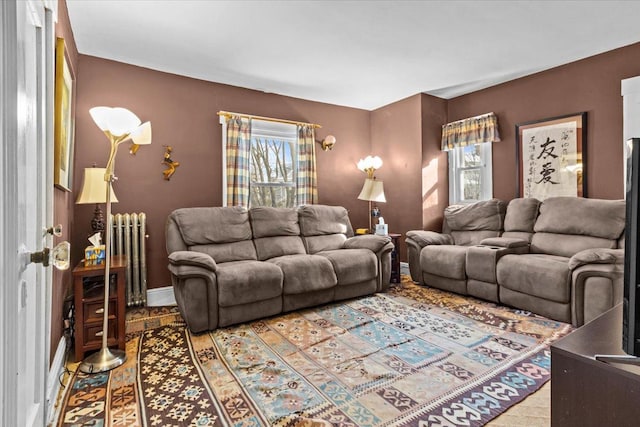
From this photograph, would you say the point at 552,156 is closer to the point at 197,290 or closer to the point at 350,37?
the point at 350,37

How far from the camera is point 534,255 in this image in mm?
3287

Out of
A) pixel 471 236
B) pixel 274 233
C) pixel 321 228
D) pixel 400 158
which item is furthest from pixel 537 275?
pixel 274 233

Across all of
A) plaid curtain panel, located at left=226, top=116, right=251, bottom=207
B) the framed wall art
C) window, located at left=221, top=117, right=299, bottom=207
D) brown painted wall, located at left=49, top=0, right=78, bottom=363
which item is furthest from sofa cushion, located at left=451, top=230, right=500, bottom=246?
brown painted wall, located at left=49, top=0, right=78, bottom=363

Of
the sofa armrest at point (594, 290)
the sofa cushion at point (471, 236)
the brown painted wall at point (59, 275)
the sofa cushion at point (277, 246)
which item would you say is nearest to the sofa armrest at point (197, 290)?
the brown painted wall at point (59, 275)

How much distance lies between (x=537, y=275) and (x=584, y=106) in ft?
6.32

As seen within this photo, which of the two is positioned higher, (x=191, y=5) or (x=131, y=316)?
(x=191, y=5)

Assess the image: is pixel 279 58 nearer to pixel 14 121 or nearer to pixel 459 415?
pixel 14 121

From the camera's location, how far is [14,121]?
2.77 feet

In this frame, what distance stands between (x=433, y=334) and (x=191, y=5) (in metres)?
3.07

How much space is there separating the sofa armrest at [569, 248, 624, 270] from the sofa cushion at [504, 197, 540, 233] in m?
1.01

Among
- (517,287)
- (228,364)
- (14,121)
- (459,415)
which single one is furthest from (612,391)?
(517,287)

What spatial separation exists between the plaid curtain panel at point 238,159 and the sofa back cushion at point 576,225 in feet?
10.8

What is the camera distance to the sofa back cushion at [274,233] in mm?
3662

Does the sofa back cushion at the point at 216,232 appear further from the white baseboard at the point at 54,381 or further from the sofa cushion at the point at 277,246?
the white baseboard at the point at 54,381
